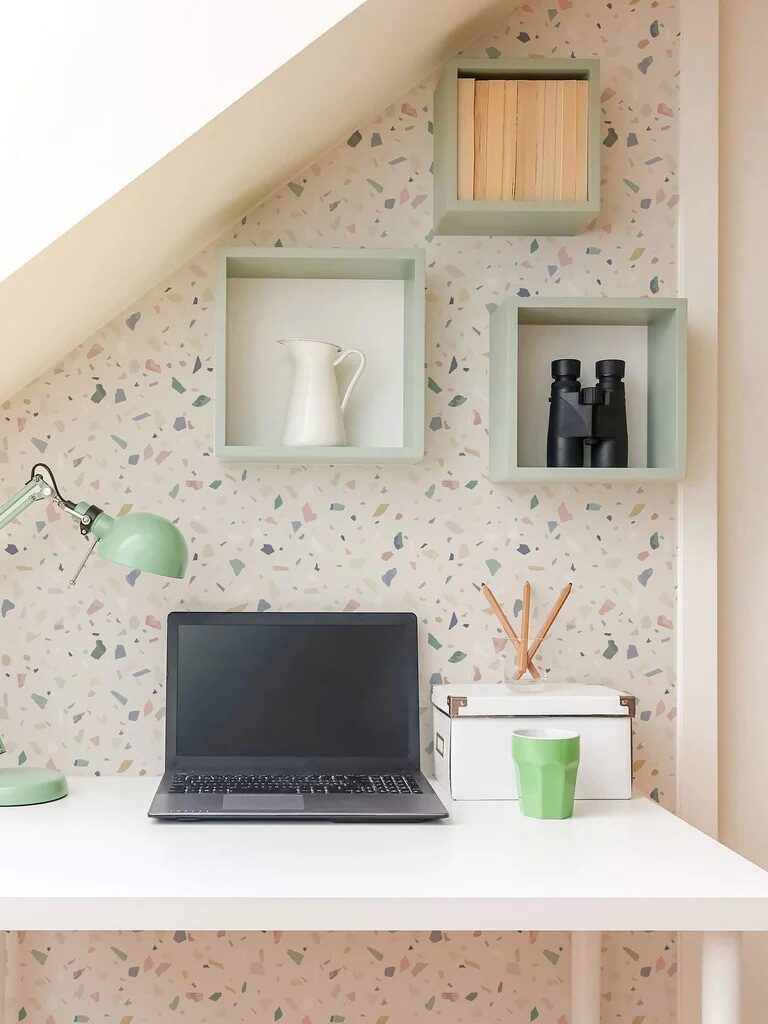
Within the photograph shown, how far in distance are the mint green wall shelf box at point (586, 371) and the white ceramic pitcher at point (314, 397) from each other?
10.2 inches

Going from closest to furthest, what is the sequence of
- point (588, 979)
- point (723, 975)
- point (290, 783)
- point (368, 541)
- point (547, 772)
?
1. point (723, 975)
2. point (547, 772)
3. point (290, 783)
4. point (588, 979)
5. point (368, 541)

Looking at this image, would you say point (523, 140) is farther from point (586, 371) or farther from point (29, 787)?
point (29, 787)

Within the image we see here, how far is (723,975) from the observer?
1126 millimetres

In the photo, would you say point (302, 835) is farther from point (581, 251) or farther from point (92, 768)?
point (581, 251)

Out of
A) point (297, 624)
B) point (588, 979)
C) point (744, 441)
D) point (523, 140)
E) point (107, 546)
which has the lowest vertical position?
point (588, 979)

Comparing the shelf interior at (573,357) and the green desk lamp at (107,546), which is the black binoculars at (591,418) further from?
the green desk lamp at (107,546)

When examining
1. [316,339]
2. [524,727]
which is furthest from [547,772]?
[316,339]

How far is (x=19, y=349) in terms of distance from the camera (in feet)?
4.98

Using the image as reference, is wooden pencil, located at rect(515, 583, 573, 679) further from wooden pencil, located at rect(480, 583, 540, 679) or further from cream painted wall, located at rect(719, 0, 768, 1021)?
cream painted wall, located at rect(719, 0, 768, 1021)

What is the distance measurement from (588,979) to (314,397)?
1.08 metres

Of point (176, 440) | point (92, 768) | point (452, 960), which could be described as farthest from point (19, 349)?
point (452, 960)

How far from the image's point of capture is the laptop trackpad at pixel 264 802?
138 centimetres

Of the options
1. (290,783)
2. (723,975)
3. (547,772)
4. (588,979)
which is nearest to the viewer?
(723,975)

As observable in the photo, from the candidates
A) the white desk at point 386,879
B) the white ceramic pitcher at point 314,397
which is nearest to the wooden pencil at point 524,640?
the white desk at point 386,879
